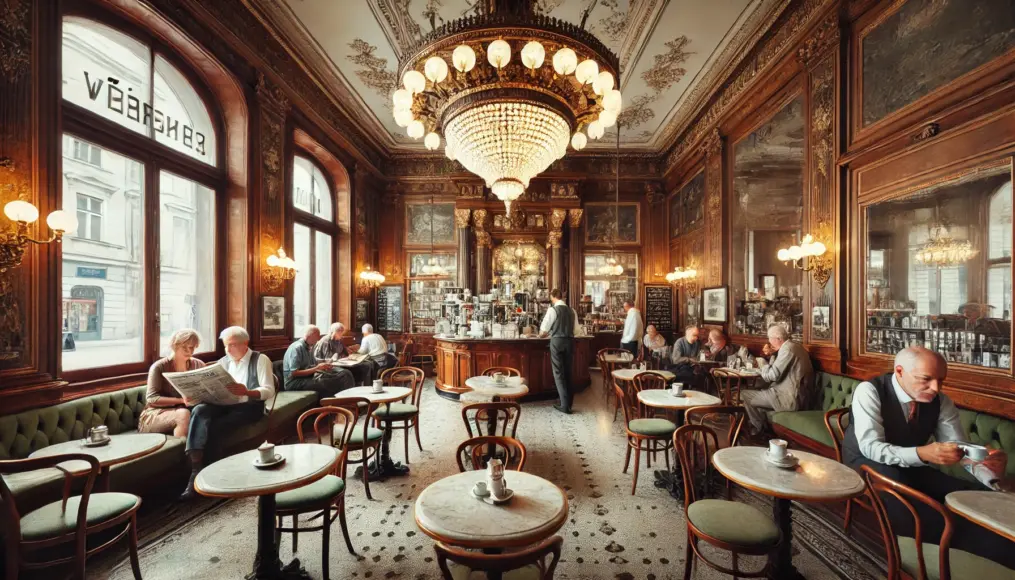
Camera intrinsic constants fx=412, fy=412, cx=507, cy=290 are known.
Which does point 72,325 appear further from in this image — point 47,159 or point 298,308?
point 298,308

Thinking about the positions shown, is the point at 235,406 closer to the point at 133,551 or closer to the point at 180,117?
the point at 133,551

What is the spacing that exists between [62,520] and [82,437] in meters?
1.60

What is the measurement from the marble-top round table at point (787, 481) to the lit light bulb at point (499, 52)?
11.4 ft

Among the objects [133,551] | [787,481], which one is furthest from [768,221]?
[133,551]

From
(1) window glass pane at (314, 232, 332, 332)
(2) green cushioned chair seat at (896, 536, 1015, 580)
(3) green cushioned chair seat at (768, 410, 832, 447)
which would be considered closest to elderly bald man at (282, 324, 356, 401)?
(1) window glass pane at (314, 232, 332, 332)

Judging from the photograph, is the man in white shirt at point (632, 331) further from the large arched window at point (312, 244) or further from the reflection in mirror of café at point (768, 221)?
the large arched window at point (312, 244)

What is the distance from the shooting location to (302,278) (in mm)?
8203

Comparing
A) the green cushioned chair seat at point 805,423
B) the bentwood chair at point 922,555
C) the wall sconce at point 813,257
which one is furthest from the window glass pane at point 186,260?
the wall sconce at point 813,257

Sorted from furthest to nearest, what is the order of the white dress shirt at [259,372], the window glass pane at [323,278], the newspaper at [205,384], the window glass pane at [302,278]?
1. the window glass pane at [323,278]
2. the window glass pane at [302,278]
3. the white dress shirt at [259,372]
4. the newspaper at [205,384]

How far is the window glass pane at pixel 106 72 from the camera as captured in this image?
4023 mm

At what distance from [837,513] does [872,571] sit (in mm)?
905

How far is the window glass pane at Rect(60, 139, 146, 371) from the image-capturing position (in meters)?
3.98

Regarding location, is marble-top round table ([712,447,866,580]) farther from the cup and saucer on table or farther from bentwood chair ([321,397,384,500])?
bentwood chair ([321,397,384,500])

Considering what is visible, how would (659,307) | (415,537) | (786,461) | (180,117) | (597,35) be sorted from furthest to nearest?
(659,307) < (597,35) < (180,117) < (415,537) < (786,461)
